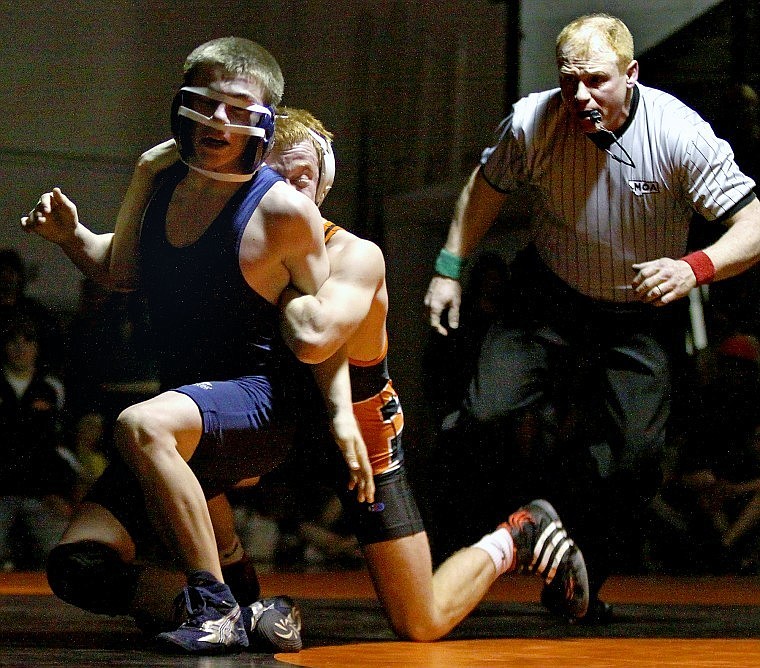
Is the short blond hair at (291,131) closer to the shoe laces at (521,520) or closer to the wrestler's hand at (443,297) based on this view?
the wrestler's hand at (443,297)

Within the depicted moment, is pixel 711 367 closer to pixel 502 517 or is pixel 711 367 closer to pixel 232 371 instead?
pixel 502 517

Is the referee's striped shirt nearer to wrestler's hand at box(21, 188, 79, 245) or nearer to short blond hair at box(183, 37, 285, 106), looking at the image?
short blond hair at box(183, 37, 285, 106)

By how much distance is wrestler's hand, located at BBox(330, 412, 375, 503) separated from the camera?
2.08 meters

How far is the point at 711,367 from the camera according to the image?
14.4ft

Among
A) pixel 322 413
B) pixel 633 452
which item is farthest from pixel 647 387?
pixel 322 413

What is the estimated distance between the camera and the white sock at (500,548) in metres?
2.58

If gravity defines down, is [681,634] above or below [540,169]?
below

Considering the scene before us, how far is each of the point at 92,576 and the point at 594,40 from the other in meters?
1.55

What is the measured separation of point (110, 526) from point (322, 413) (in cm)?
42

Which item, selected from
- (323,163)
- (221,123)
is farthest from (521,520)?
(221,123)

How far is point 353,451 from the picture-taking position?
82.1 inches

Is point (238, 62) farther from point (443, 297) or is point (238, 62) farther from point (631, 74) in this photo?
point (631, 74)

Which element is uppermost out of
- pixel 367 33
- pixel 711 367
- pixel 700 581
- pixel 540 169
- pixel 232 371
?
pixel 367 33

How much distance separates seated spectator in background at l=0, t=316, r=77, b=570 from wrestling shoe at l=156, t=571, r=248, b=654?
242 cm
